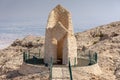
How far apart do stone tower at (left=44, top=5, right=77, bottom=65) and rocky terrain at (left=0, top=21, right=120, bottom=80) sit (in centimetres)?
284

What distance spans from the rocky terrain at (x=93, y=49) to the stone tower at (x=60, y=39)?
2.84 meters

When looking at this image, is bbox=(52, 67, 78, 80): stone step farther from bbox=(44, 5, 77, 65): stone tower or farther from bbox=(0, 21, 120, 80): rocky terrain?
bbox=(44, 5, 77, 65): stone tower

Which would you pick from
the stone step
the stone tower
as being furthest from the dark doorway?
the stone step

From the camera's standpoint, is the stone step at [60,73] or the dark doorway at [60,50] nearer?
the stone step at [60,73]

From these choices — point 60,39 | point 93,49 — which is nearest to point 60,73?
point 60,39

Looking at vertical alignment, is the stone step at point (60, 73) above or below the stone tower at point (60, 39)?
below

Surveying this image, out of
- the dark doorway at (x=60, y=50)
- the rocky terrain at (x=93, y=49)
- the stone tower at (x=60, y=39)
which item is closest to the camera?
the rocky terrain at (x=93, y=49)

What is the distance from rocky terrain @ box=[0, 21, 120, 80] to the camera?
24688 mm

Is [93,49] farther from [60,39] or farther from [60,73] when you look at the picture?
[60,73]

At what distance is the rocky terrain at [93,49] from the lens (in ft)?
81.0

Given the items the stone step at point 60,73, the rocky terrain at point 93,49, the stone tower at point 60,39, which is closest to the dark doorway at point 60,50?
the stone tower at point 60,39

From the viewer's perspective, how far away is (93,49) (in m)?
37.7

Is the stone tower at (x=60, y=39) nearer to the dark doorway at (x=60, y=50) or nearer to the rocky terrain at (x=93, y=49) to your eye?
the dark doorway at (x=60, y=50)

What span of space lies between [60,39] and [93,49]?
1200 cm
